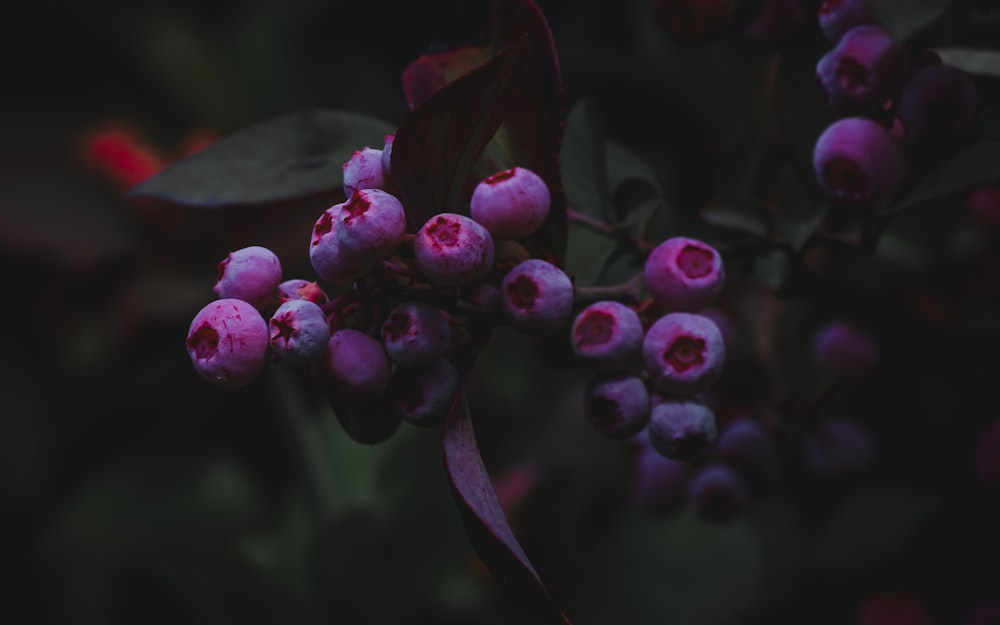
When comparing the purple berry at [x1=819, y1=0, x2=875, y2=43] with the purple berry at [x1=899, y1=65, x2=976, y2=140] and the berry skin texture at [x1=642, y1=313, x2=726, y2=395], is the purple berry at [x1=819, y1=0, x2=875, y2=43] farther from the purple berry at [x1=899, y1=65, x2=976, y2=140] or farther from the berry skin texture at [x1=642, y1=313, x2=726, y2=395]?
the berry skin texture at [x1=642, y1=313, x2=726, y2=395]

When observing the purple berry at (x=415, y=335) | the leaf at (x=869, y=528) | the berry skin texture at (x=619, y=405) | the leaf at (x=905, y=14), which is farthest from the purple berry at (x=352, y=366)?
the leaf at (x=869, y=528)

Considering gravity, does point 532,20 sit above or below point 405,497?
above

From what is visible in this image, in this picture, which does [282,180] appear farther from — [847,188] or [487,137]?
[847,188]

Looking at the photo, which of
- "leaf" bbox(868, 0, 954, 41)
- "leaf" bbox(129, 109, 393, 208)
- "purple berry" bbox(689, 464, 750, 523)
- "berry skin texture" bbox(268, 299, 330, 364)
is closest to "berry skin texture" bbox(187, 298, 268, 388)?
"berry skin texture" bbox(268, 299, 330, 364)

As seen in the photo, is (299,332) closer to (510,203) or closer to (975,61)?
(510,203)

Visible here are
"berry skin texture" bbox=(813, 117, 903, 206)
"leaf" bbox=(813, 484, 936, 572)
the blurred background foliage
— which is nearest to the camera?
"berry skin texture" bbox=(813, 117, 903, 206)

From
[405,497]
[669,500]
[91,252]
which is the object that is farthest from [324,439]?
[91,252]
